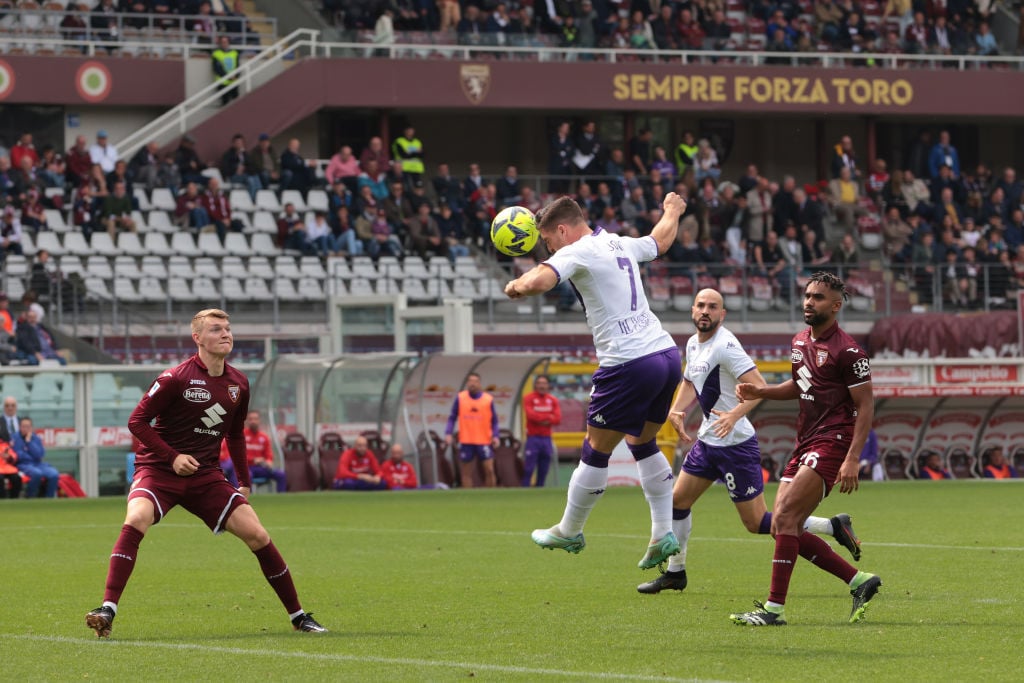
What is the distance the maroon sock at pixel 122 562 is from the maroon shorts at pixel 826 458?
3.46m

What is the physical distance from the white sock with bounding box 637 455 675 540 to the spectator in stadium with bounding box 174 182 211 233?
21.7 metres

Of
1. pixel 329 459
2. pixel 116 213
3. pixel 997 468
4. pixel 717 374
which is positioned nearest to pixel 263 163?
pixel 116 213

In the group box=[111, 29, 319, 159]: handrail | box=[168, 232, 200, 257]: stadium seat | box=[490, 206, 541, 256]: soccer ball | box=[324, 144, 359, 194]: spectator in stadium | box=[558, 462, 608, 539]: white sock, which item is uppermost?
box=[111, 29, 319, 159]: handrail

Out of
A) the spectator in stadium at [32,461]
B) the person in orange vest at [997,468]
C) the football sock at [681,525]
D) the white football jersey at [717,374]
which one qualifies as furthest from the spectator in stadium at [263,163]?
the football sock at [681,525]

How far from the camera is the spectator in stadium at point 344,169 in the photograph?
33688 millimetres

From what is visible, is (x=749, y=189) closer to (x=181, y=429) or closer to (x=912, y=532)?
(x=912, y=532)

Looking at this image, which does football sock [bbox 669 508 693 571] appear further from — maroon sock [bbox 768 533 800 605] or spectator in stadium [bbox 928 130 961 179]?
spectator in stadium [bbox 928 130 961 179]

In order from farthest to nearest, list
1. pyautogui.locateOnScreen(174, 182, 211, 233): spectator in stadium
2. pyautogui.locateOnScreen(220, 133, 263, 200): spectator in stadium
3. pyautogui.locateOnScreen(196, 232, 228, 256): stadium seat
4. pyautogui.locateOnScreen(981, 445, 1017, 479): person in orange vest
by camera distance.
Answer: pyautogui.locateOnScreen(220, 133, 263, 200): spectator in stadium, pyautogui.locateOnScreen(174, 182, 211, 233): spectator in stadium, pyautogui.locateOnScreen(196, 232, 228, 256): stadium seat, pyautogui.locateOnScreen(981, 445, 1017, 479): person in orange vest

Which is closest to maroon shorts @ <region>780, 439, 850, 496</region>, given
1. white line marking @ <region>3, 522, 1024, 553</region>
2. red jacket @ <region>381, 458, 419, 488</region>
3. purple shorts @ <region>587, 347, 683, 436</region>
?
purple shorts @ <region>587, 347, 683, 436</region>

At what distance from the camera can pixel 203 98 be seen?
3541cm

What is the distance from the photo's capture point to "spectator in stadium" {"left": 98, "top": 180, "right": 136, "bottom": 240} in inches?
1199

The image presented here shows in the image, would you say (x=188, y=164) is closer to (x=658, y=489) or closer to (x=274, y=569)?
(x=658, y=489)

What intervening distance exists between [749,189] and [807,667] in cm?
2880

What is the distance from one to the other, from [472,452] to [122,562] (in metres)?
16.4
